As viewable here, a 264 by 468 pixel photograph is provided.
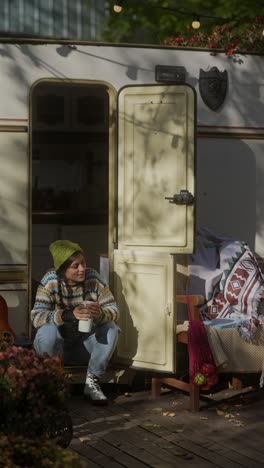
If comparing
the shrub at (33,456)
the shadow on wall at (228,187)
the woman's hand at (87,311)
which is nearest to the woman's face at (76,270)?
the woman's hand at (87,311)

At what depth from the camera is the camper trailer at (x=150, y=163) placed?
27.9 feet

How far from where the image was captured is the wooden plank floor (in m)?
6.61

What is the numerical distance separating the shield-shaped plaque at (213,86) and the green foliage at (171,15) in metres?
6.41

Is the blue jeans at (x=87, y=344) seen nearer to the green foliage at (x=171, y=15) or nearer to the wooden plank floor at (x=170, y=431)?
the wooden plank floor at (x=170, y=431)

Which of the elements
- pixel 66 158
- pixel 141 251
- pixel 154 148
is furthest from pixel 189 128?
pixel 66 158

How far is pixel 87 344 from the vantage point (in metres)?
8.36

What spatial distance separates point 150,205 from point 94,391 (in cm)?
160

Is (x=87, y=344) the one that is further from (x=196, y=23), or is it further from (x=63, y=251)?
(x=196, y=23)

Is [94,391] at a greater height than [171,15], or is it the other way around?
[171,15]

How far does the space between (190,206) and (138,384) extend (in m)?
1.57

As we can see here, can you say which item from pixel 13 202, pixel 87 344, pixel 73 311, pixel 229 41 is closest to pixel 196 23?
pixel 229 41

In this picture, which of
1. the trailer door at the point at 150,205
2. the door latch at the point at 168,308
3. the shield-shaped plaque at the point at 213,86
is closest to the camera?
the door latch at the point at 168,308

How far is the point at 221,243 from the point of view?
8.94m

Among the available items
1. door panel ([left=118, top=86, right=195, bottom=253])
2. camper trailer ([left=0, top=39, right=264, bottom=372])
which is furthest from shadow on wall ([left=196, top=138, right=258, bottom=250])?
door panel ([left=118, top=86, right=195, bottom=253])
